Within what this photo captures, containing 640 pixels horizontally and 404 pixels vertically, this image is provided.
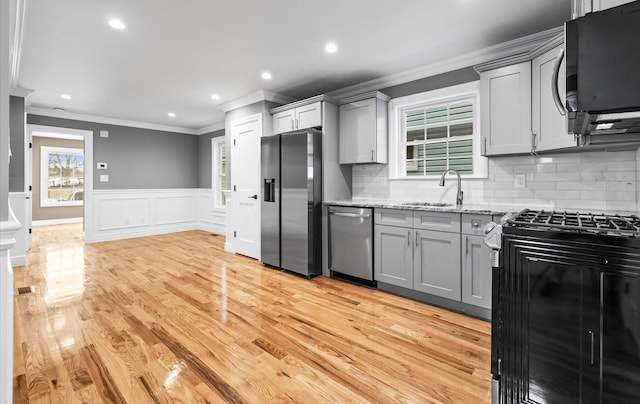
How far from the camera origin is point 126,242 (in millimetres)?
6070

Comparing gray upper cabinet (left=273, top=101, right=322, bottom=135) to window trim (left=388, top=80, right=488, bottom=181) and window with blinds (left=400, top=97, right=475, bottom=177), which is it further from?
window with blinds (left=400, top=97, right=475, bottom=177)

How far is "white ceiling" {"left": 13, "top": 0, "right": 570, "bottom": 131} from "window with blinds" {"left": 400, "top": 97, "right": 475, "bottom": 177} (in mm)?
555

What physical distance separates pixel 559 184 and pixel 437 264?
1.29m

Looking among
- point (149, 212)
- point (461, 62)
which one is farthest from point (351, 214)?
point (149, 212)

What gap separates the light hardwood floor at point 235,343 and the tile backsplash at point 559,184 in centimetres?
127

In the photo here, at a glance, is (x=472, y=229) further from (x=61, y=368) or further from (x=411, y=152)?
(x=61, y=368)

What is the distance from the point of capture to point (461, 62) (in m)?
3.26

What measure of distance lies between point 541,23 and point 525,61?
14.0 inches

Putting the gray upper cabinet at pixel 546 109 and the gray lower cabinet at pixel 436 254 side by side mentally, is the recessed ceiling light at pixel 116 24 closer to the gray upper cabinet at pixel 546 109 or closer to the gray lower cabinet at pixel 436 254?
the gray lower cabinet at pixel 436 254

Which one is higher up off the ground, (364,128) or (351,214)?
(364,128)

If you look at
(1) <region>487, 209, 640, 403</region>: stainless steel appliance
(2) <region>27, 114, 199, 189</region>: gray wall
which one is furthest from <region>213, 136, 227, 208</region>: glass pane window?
(1) <region>487, 209, 640, 403</region>: stainless steel appliance

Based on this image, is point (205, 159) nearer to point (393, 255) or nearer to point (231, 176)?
point (231, 176)

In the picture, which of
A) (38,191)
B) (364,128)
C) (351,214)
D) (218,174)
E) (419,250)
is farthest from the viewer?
(38,191)

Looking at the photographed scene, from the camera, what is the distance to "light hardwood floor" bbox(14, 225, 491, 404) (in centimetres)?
167
